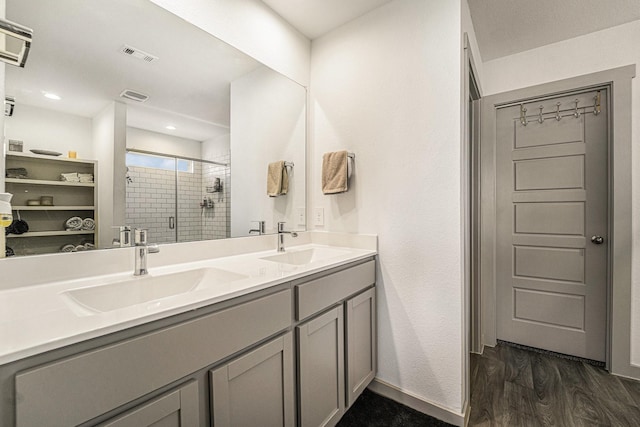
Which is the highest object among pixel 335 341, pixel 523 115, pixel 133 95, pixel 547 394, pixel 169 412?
pixel 523 115

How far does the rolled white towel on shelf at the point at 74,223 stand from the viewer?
1.03 meters

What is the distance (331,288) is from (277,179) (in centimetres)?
87

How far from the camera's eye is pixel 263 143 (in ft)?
5.91

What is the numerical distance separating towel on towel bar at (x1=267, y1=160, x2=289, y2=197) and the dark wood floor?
1.71 metres

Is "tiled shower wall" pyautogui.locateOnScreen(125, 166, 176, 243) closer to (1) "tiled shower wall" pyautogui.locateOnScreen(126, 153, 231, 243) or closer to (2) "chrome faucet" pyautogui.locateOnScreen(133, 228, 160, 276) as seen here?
(1) "tiled shower wall" pyautogui.locateOnScreen(126, 153, 231, 243)

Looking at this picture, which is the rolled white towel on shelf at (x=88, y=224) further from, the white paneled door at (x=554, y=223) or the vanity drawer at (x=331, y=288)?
the white paneled door at (x=554, y=223)

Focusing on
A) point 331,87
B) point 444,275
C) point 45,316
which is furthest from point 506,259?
point 45,316

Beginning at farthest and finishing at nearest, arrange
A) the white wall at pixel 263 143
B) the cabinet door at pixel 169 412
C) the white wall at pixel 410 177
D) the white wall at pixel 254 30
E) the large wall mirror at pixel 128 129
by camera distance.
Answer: the white wall at pixel 263 143 < the white wall at pixel 410 177 < the white wall at pixel 254 30 < the large wall mirror at pixel 128 129 < the cabinet door at pixel 169 412

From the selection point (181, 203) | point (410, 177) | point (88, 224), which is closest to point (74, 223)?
point (88, 224)

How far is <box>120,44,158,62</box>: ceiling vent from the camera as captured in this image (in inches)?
45.7

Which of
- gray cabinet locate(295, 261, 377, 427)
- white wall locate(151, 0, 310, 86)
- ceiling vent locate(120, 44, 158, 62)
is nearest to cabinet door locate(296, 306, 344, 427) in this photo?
gray cabinet locate(295, 261, 377, 427)

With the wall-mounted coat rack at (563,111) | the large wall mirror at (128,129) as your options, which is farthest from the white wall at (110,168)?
the wall-mounted coat rack at (563,111)

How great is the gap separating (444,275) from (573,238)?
4.70 ft

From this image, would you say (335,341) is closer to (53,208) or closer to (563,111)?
(53,208)
